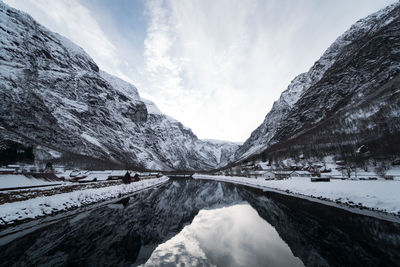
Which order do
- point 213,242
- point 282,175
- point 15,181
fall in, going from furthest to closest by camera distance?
point 282,175 < point 15,181 < point 213,242

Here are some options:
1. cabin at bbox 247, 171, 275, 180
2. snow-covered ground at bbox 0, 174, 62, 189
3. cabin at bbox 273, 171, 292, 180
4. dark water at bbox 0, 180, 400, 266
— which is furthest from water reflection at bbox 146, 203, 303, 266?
cabin at bbox 273, 171, 292, 180

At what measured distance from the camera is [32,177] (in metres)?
42.0

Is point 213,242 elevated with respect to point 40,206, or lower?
→ lower

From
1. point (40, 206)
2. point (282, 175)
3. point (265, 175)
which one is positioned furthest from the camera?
point (265, 175)

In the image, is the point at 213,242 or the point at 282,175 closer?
the point at 213,242

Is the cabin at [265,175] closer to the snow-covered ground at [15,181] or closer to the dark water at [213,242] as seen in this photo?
the dark water at [213,242]

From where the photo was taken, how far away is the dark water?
10.2m

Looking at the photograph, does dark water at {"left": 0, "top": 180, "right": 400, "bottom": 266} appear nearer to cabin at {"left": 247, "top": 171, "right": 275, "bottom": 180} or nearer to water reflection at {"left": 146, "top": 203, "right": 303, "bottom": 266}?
water reflection at {"left": 146, "top": 203, "right": 303, "bottom": 266}

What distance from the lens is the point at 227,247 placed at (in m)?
12.7

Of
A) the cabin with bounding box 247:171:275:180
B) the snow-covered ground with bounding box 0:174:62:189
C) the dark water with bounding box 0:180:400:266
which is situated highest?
the cabin with bounding box 247:171:275:180

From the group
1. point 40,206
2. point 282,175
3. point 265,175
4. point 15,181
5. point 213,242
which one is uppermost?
point 282,175

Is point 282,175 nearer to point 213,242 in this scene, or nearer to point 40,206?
point 213,242

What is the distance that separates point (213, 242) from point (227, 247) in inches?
54.0

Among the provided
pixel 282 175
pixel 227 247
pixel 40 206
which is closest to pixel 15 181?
pixel 40 206
